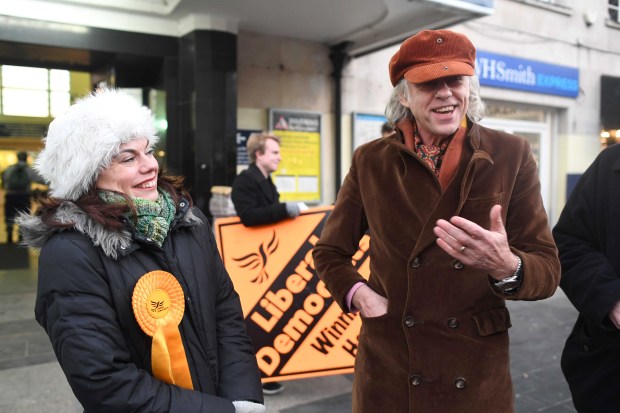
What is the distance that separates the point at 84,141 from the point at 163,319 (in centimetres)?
60

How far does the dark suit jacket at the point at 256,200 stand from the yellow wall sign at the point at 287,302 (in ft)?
0.29

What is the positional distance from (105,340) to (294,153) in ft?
17.6

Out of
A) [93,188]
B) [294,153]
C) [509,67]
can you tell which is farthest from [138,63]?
[509,67]

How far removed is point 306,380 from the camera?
4.00 meters

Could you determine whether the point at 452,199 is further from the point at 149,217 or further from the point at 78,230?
the point at 78,230

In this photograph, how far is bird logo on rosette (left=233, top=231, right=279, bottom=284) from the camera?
3.69m

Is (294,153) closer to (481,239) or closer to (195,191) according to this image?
(195,191)

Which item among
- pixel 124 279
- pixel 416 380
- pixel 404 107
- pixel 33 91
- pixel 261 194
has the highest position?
pixel 33 91

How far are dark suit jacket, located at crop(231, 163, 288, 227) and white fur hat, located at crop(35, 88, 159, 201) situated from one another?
2083 mm

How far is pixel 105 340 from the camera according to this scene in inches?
56.1

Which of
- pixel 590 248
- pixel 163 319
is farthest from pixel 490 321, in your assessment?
pixel 163 319

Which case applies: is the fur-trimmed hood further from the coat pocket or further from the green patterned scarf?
the coat pocket

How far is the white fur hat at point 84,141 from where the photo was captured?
5.18 ft

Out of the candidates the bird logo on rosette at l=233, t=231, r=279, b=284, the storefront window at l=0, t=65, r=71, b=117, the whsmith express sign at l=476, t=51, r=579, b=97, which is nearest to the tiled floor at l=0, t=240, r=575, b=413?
the bird logo on rosette at l=233, t=231, r=279, b=284
